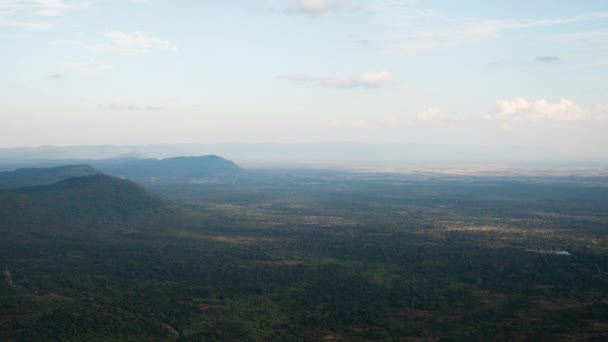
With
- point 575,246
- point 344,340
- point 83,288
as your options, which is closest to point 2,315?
point 83,288

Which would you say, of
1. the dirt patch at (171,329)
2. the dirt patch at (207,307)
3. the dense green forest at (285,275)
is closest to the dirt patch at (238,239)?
the dense green forest at (285,275)

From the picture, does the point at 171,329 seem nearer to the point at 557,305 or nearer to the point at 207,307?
the point at 207,307

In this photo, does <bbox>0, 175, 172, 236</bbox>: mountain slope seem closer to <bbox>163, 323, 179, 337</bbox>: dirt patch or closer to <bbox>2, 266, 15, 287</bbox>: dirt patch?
<bbox>2, 266, 15, 287</bbox>: dirt patch

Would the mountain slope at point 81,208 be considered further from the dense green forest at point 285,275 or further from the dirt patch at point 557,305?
the dirt patch at point 557,305

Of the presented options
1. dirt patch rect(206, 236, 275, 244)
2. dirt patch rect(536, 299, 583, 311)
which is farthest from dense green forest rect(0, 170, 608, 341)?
dirt patch rect(206, 236, 275, 244)

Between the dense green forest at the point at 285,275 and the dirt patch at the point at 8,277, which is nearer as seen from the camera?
the dense green forest at the point at 285,275

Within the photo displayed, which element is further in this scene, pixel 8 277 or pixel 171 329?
pixel 8 277

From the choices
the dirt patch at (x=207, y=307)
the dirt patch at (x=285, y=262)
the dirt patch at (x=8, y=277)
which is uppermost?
the dirt patch at (x=285, y=262)

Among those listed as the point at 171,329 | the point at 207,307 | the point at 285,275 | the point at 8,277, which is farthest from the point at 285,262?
the point at 8,277

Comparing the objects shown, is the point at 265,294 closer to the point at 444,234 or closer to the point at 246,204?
the point at 444,234
